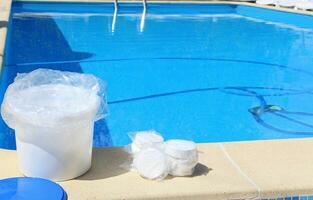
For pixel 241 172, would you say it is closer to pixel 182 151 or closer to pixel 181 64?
pixel 182 151

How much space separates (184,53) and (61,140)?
6863 millimetres

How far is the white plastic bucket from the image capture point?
1663mm

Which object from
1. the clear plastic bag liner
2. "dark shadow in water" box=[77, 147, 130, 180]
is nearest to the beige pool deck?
"dark shadow in water" box=[77, 147, 130, 180]

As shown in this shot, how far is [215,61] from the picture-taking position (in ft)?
26.3

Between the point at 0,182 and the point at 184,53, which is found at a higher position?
the point at 0,182

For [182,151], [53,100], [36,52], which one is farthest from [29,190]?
[36,52]

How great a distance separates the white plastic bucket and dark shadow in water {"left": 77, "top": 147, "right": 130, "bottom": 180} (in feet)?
0.18

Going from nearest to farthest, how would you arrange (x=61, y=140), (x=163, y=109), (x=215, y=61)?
(x=61, y=140), (x=163, y=109), (x=215, y=61)

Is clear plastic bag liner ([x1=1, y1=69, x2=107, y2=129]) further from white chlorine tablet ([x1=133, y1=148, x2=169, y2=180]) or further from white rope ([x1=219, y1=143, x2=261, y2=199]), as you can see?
white rope ([x1=219, y1=143, x2=261, y2=199])

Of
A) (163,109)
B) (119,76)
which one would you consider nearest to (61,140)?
(163,109)

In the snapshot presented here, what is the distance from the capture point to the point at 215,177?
1.90 meters

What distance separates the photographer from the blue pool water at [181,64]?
16.8ft

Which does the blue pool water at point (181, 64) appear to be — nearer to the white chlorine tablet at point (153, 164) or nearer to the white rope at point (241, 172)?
the white rope at point (241, 172)

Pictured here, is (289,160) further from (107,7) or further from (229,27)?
(107,7)
